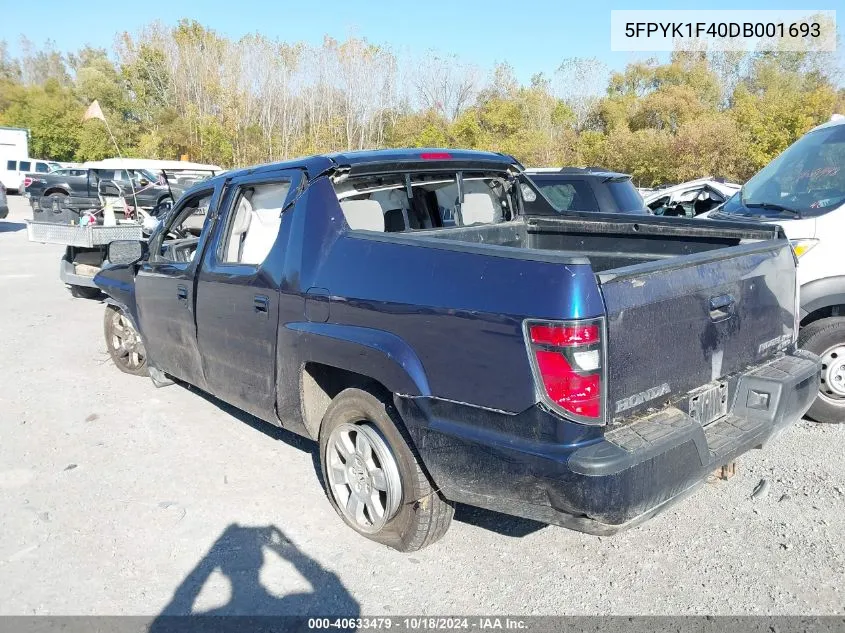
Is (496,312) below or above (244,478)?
above

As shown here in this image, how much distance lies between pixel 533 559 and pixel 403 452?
886mm

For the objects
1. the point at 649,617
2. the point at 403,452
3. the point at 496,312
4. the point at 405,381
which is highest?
the point at 496,312

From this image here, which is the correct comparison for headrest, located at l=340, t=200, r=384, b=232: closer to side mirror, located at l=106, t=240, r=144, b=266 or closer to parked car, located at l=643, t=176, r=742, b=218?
side mirror, located at l=106, t=240, r=144, b=266

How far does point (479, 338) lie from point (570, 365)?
38cm

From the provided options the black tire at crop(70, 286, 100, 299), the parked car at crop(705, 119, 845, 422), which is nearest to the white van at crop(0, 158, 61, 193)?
the black tire at crop(70, 286, 100, 299)

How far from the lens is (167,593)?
3201 millimetres

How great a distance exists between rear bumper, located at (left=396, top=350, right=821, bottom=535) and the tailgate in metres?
0.16

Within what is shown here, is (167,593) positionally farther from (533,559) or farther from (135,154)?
(135,154)

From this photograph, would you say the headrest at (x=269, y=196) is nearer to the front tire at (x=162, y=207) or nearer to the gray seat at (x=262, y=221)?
the gray seat at (x=262, y=221)

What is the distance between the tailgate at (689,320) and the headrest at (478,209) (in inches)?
68.5

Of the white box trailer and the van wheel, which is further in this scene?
the white box trailer

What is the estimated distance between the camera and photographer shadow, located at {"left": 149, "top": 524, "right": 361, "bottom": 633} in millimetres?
3041

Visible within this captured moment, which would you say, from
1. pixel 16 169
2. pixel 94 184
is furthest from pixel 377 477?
pixel 16 169

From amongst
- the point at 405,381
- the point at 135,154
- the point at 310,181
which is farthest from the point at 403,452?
the point at 135,154
